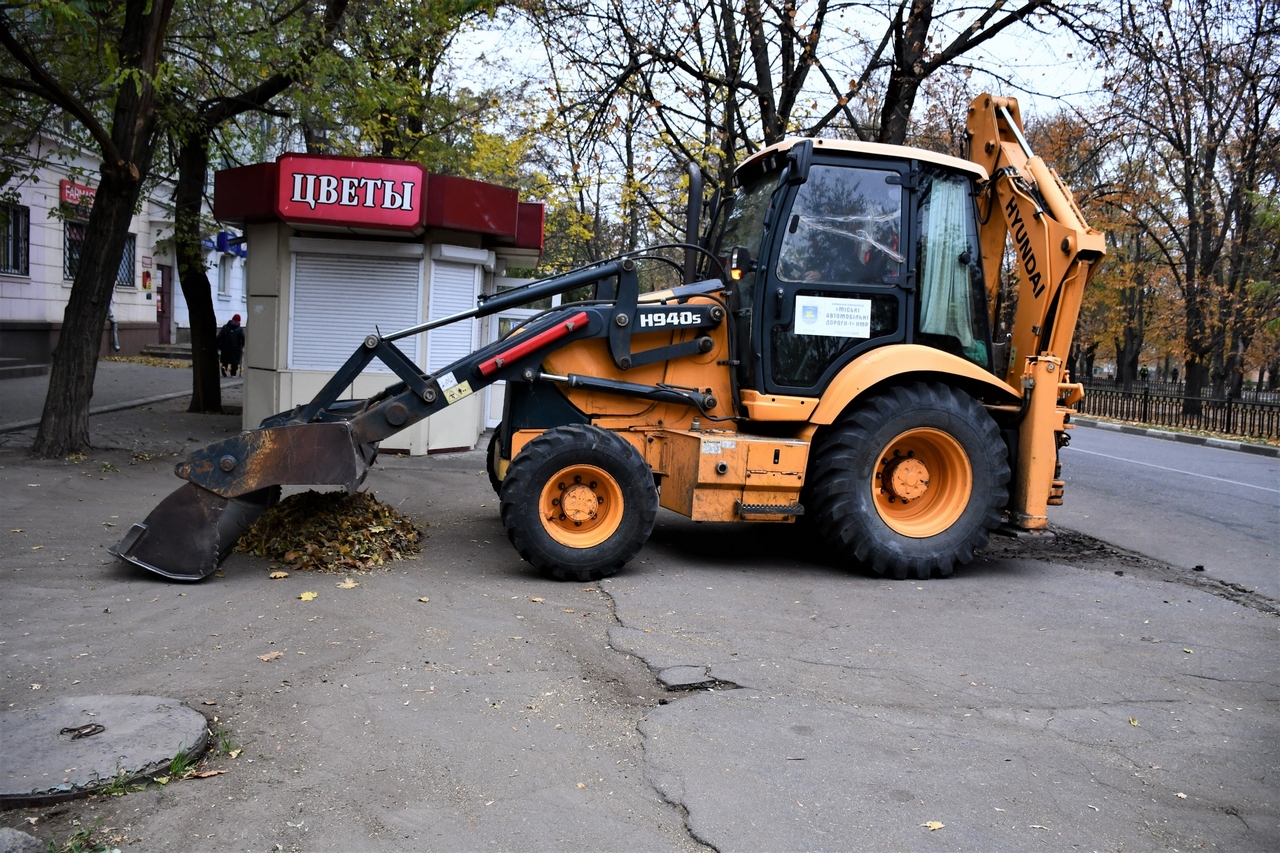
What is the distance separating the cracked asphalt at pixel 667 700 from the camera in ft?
12.1

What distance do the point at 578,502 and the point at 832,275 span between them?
255 cm

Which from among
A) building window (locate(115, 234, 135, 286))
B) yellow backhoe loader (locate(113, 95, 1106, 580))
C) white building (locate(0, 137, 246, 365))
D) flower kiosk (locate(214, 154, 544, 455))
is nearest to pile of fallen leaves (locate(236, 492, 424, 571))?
yellow backhoe loader (locate(113, 95, 1106, 580))

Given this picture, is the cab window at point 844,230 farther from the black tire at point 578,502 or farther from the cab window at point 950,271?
the black tire at point 578,502

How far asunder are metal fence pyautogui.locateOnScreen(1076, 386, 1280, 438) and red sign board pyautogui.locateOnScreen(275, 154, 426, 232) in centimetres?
1794

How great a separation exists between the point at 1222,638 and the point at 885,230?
3.55 m

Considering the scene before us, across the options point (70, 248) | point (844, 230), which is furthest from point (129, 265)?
point (844, 230)

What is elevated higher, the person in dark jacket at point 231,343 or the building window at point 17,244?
the building window at point 17,244

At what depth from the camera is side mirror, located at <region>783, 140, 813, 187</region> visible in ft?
24.5

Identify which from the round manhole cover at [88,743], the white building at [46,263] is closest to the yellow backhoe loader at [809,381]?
the round manhole cover at [88,743]

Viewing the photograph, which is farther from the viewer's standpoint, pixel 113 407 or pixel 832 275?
pixel 113 407

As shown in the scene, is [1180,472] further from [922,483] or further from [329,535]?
[329,535]

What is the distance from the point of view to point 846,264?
7.66 m

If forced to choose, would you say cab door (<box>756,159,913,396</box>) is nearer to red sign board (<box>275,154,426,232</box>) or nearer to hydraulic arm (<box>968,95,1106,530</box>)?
hydraulic arm (<box>968,95,1106,530</box>)

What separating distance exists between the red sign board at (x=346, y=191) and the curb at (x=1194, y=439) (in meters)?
13.1
